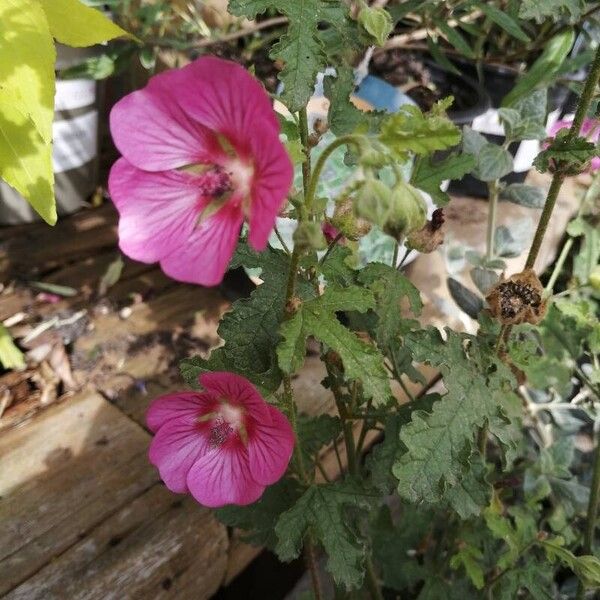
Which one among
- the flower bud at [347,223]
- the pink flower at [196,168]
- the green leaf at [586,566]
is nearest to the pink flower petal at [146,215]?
the pink flower at [196,168]

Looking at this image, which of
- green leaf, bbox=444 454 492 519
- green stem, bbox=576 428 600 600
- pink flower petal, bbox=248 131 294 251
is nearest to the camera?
pink flower petal, bbox=248 131 294 251

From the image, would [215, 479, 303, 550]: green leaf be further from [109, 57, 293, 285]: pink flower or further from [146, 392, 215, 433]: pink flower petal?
[109, 57, 293, 285]: pink flower

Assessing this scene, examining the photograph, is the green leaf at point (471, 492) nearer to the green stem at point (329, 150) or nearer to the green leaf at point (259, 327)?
the green leaf at point (259, 327)

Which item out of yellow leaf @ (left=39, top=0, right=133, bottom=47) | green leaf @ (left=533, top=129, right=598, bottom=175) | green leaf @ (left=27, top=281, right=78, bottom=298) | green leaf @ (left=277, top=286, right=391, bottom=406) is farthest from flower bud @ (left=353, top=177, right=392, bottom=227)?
green leaf @ (left=27, top=281, right=78, bottom=298)

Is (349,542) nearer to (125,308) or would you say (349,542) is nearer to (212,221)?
(212,221)

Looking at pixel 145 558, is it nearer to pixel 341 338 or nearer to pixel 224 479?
pixel 224 479

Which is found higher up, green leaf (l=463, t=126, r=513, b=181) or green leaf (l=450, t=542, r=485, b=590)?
green leaf (l=463, t=126, r=513, b=181)

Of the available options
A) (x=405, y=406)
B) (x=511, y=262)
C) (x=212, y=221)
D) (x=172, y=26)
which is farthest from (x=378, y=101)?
(x=212, y=221)
